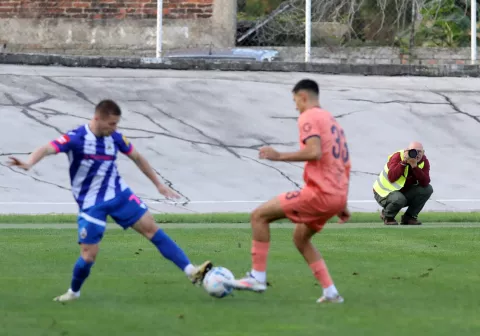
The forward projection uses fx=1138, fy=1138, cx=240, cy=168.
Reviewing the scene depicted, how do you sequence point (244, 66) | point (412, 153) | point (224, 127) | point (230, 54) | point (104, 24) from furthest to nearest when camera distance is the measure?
1. point (104, 24)
2. point (230, 54)
3. point (244, 66)
4. point (224, 127)
5. point (412, 153)

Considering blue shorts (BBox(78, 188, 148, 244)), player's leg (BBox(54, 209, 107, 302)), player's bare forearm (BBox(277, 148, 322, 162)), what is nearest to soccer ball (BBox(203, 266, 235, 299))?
blue shorts (BBox(78, 188, 148, 244))

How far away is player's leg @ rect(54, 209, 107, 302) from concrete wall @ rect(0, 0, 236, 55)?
53.7 feet

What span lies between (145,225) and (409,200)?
7704 mm

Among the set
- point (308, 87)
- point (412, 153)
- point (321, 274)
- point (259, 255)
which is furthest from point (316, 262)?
point (412, 153)

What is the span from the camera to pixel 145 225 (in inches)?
350

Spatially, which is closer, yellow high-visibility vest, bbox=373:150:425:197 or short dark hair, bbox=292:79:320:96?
short dark hair, bbox=292:79:320:96

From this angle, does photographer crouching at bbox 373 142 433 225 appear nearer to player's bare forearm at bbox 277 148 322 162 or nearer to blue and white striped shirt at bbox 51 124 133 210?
blue and white striped shirt at bbox 51 124 133 210

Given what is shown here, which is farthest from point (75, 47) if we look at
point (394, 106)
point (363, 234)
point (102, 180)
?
point (102, 180)

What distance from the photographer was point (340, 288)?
933 centimetres

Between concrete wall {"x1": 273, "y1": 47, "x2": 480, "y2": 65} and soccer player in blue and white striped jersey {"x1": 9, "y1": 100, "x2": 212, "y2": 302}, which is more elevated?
concrete wall {"x1": 273, "y1": 47, "x2": 480, "y2": 65}

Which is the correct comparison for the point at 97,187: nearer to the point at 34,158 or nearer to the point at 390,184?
the point at 34,158

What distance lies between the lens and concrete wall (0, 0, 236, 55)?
24922 mm

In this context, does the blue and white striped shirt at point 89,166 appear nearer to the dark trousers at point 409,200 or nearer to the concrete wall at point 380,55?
the dark trousers at point 409,200

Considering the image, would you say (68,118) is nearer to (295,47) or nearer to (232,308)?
(295,47)
